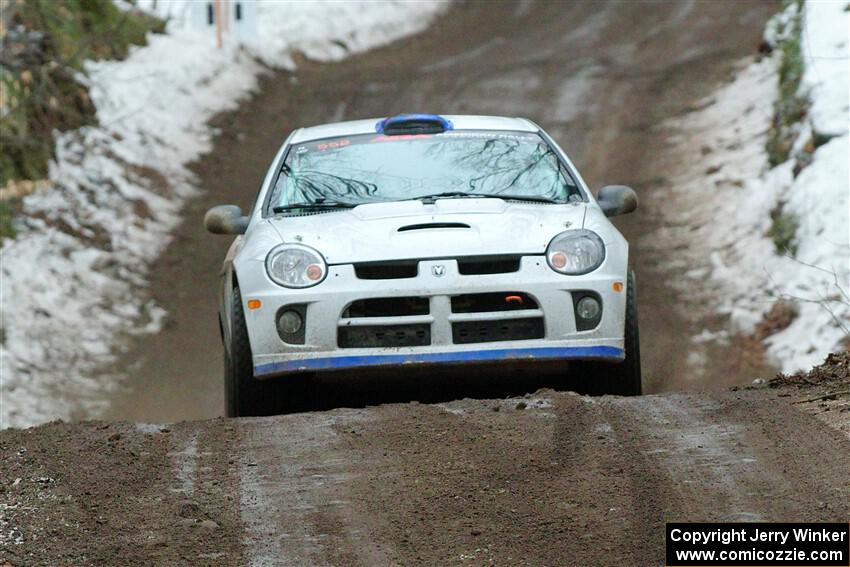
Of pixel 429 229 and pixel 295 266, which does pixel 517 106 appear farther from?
pixel 295 266

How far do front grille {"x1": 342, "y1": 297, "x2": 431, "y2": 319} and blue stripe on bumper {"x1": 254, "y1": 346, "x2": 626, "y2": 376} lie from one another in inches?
7.9

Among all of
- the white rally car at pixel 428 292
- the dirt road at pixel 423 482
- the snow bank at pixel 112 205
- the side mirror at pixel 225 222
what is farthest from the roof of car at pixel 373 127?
the snow bank at pixel 112 205

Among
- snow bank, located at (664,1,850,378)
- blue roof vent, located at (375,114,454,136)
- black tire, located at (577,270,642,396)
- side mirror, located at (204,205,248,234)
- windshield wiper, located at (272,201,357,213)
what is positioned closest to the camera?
black tire, located at (577,270,642,396)

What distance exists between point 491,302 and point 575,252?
1.62 ft

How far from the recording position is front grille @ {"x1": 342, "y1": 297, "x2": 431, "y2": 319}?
6.84m

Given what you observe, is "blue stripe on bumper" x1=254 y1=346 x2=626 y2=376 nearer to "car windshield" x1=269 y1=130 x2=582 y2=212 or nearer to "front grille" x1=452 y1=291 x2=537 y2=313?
"front grille" x1=452 y1=291 x2=537 y2=313

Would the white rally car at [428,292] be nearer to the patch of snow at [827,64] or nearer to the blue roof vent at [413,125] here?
the blue roof vent at [413,125]

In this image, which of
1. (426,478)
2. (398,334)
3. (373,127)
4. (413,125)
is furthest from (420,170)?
(426,478)

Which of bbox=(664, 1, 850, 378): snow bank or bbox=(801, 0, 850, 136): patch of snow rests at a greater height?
bbox=(801, 0, 850, 136): patch of snow

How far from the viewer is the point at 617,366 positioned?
727 cm

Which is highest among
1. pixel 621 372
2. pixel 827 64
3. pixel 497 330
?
pixel 827 64

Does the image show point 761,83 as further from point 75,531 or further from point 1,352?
point 75,531

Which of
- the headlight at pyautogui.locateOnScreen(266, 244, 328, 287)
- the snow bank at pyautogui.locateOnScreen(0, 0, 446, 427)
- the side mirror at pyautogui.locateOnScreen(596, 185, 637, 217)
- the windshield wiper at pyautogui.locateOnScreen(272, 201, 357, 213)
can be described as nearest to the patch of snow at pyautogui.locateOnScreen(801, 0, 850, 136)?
the side mirror at pyautogui.locateOnScreen(596, 185, 637, 217)

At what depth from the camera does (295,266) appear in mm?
6934
